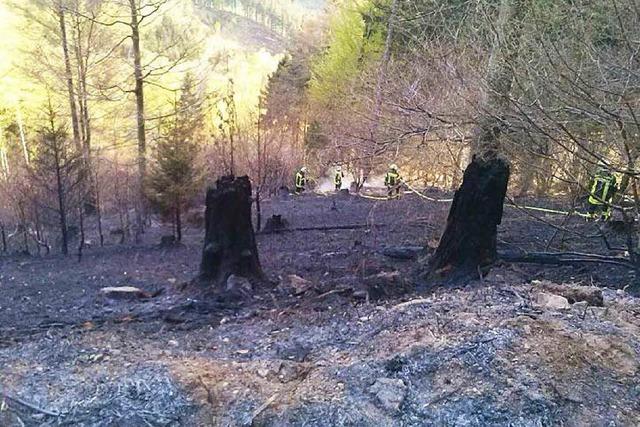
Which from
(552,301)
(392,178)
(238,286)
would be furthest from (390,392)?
(392,178)

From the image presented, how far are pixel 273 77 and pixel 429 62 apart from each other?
22245mm

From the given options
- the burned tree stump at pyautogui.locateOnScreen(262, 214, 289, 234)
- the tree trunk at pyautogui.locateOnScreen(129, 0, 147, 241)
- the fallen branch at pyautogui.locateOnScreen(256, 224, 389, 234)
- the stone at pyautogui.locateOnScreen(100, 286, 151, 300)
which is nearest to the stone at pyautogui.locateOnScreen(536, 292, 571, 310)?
the stone at pyautogui.locateOnScreen(100, 286, 151, 300)

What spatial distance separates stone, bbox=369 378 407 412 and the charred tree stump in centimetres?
330

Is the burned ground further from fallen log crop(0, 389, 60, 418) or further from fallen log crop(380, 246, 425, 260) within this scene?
fallen log crop(380, 246, 425, 260)

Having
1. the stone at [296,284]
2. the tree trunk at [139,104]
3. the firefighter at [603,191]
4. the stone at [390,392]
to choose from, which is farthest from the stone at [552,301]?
the tree trunk at [139,104]

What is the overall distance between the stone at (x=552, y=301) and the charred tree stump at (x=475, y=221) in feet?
6.19

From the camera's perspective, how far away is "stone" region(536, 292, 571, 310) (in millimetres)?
4180

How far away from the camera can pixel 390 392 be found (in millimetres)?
3320

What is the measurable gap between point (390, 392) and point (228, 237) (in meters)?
4.33

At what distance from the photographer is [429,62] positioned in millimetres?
11766

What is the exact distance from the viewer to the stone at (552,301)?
4.18 metres

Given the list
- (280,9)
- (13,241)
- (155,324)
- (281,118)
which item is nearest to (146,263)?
(155,324)

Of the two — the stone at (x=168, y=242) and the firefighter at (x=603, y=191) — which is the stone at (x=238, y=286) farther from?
the stone at (x=168, y=242)

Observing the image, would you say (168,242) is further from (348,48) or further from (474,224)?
(348,48)
